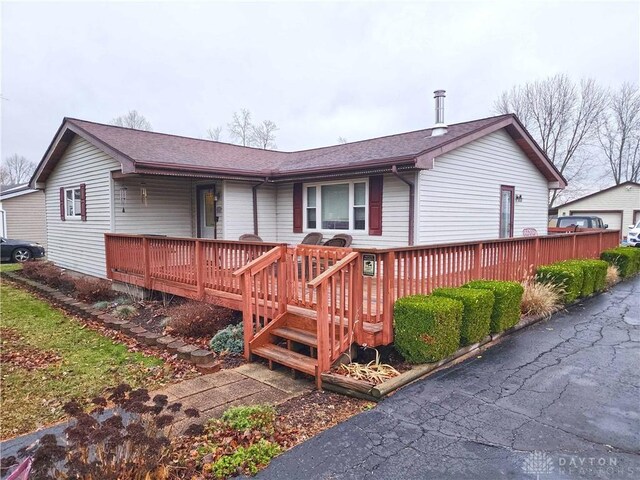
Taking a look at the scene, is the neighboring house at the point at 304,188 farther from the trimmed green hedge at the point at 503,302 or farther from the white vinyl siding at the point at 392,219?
the trimmed green hedge at the point at 503,302

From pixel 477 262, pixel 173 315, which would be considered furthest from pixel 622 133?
pixel 173 315

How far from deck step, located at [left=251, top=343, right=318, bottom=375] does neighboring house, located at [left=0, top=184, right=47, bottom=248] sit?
828 inches

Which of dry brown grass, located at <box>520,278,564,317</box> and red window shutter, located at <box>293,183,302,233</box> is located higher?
red window shutter, located at <box>293,183,302,233</box>

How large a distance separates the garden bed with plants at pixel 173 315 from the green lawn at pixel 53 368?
0.68 meters

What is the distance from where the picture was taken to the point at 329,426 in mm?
3316

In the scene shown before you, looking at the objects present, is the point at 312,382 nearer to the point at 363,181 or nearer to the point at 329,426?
the point at 329,426

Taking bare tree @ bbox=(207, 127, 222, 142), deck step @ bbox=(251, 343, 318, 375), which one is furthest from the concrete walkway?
bare tree @ bbox=(207, 127, 222, 142)

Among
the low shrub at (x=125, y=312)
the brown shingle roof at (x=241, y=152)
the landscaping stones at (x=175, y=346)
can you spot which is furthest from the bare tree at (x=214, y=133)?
the landscaping stones at (x=175, y=346)

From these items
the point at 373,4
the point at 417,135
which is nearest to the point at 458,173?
the point at 417,135

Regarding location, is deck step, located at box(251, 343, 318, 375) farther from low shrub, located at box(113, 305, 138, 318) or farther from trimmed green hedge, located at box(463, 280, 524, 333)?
low shrub, located at box(113, 305, 138, 318)

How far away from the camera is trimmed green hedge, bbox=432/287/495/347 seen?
187 inches

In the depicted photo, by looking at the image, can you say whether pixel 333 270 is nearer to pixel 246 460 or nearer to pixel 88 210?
Result: pixel 246 460

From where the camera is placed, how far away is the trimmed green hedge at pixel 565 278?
24.0 feet

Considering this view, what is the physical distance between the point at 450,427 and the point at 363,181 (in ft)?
21.6
